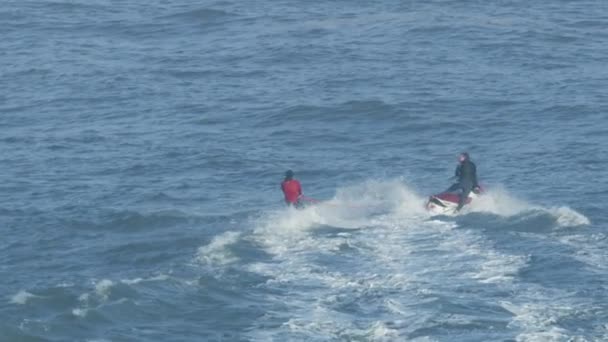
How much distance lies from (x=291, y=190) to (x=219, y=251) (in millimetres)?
5063

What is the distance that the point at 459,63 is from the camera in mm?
77875

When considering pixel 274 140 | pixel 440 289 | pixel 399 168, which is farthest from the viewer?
pixel 274 140

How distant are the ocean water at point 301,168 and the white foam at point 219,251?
0.15 m

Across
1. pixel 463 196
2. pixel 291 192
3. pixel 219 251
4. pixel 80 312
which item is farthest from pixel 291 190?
pixel 80 312

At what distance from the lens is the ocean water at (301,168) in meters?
44.9

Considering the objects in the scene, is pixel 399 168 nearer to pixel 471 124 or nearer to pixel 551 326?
pixel 471 124

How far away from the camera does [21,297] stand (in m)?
46.6

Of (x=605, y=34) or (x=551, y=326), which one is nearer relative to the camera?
(x=551, y=326)

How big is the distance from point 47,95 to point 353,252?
95.8ft

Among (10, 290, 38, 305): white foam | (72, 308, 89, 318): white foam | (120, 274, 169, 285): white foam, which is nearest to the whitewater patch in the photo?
(120, 274, 169, 285): white foam

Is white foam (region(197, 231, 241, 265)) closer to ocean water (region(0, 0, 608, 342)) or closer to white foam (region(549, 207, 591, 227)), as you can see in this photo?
ocean water (region(0, 0, 608, 342))

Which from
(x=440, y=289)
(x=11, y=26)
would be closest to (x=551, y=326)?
(x=440, y=289)

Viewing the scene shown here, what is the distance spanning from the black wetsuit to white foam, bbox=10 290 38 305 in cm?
1540

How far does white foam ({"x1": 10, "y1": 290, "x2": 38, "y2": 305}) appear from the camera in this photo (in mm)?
46200
